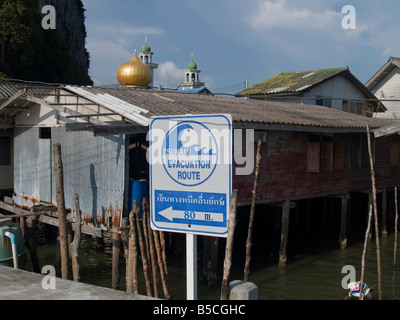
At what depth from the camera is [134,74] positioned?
20.5 m

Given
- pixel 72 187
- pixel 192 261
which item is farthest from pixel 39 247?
pixel 192 261

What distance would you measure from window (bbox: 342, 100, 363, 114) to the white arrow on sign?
25.5m

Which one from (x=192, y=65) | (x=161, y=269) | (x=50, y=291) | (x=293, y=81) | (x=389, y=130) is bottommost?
(x=161, y=269)

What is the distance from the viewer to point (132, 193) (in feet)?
38.0

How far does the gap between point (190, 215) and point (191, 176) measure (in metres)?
0.35

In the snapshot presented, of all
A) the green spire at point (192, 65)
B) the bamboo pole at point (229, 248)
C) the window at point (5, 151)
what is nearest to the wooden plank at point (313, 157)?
the window at point (5, 151)

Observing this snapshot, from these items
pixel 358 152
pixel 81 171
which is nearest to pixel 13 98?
pixel 81 171

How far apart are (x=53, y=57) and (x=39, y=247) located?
22.1 metres

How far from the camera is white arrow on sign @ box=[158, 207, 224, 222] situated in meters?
4.00

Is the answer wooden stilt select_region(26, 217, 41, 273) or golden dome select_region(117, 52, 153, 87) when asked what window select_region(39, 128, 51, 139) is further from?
golden dome select_region(117, 52, 153, 87)

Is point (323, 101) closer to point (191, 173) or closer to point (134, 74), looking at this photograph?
point (134, 74)

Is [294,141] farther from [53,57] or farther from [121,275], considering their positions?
[53,57]

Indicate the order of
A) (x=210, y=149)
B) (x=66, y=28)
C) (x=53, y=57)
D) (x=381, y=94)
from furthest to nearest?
(x=66, y=28)
(x=53, y=57)
(x=381, y=94)
(x=210, y=149)

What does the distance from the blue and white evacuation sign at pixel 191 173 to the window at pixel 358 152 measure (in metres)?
14.7
